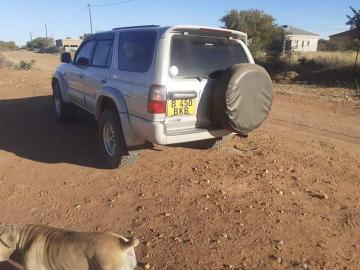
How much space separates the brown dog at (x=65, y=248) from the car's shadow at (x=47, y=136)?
2882 mm

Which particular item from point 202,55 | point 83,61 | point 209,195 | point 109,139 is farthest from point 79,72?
point 209,195

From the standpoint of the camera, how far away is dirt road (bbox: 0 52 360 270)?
373 cm

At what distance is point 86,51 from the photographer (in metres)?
7.10

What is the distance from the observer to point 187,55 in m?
5.04

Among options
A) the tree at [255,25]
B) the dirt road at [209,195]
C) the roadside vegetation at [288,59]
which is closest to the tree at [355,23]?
the roadside vegetation at [288,59]

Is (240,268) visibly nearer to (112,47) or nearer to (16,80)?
(112,47)

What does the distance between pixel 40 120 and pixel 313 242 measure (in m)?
6.71

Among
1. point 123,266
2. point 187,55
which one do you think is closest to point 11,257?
point 123,266

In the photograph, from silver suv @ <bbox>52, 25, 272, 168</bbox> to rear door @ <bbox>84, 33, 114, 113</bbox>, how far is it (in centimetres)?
15

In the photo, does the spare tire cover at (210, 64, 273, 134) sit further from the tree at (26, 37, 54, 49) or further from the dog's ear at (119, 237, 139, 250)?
the tree at (26, 37, 54, 49)

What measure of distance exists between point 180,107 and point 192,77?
41 centimetres

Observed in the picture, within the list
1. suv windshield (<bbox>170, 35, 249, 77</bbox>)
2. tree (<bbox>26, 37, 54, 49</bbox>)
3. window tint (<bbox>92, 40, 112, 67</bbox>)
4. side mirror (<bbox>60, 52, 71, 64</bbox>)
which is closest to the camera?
suv windshield (<bbox>170, 35, 249, 77</bbox>)

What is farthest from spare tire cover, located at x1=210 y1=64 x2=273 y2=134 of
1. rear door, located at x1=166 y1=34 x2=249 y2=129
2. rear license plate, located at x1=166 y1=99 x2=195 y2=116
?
rear license plate, located at x1=166 y1=99 x2=195 y2=116

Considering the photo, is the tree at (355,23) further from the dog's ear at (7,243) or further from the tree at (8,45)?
the tree at (8,45)
